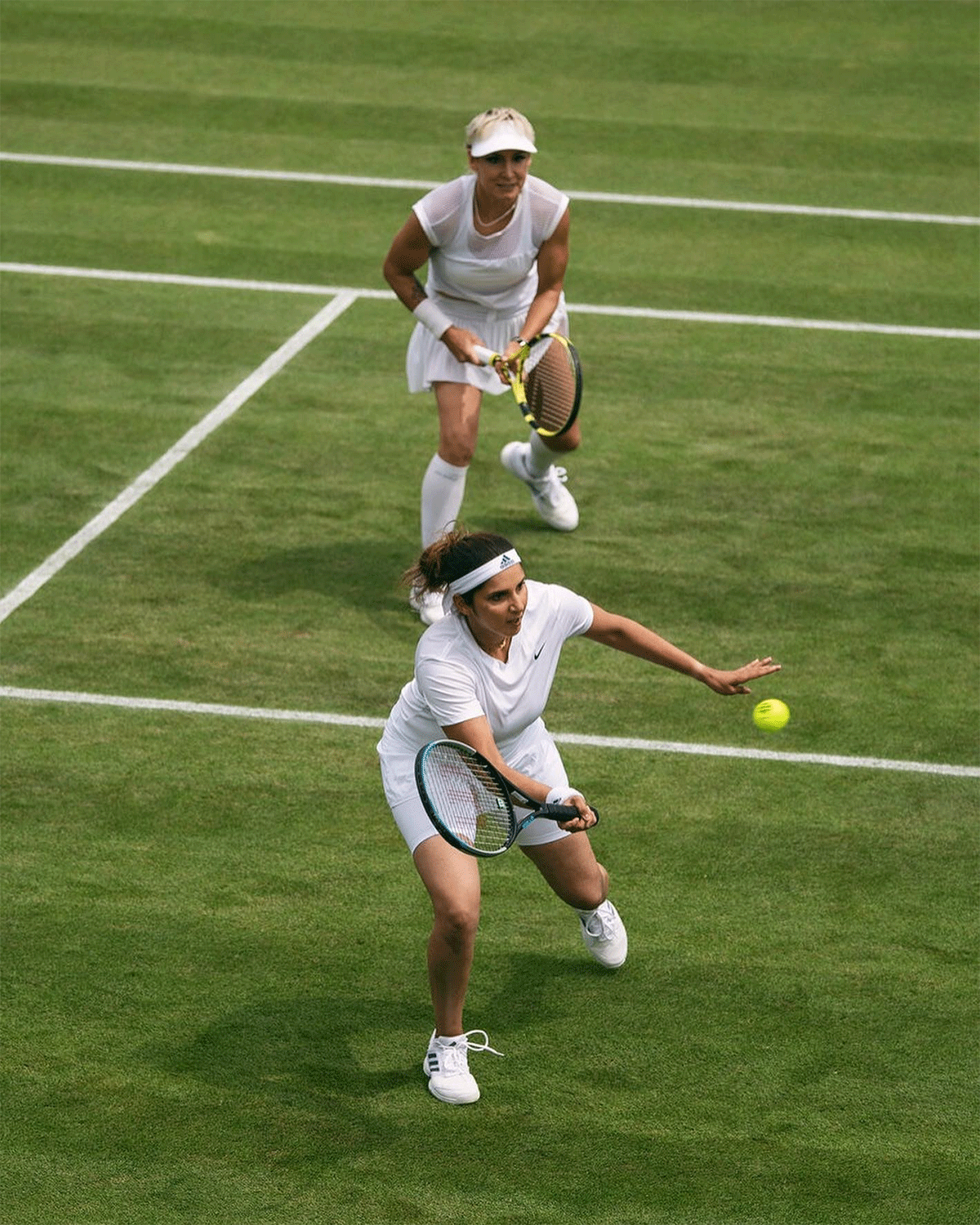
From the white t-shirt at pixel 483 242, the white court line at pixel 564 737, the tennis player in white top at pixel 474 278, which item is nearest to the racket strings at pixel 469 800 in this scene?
the white court line at pixel 564 737

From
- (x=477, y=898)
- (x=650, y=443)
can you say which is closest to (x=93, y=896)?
(x=477, y=898)

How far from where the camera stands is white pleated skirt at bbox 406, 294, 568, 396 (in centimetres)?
1038

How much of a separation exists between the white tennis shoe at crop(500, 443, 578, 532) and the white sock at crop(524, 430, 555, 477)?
30 mm

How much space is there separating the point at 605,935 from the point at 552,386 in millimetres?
3867

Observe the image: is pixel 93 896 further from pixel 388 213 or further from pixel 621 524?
pixel 388 213

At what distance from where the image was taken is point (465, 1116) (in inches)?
260

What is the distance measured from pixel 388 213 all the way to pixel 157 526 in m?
6.42

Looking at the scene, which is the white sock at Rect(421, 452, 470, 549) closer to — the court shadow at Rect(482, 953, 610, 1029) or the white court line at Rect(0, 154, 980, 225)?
the court shadow at Rect(482, 953, 610, 1029)

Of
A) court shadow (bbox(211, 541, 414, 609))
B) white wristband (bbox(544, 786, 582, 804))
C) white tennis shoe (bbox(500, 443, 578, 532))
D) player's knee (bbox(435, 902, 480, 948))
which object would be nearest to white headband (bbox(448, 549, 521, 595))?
white wristband (bbox(544, 786, 582, 804))

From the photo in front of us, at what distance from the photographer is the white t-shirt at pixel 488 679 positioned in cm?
648

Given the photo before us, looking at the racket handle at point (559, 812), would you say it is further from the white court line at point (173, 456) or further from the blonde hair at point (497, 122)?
the white court line at point (173, 456)

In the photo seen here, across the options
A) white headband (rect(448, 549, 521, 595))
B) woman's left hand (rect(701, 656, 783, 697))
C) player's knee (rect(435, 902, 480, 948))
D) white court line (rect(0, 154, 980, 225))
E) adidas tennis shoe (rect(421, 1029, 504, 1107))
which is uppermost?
white headband (rect(448, 549, 521, 595))

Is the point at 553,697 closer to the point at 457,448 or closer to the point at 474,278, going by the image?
the point at 457,448

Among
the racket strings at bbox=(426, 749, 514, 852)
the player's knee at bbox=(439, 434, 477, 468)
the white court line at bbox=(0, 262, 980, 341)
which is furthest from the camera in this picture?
the white court line at bbox=(0, 262, 980, 341)
